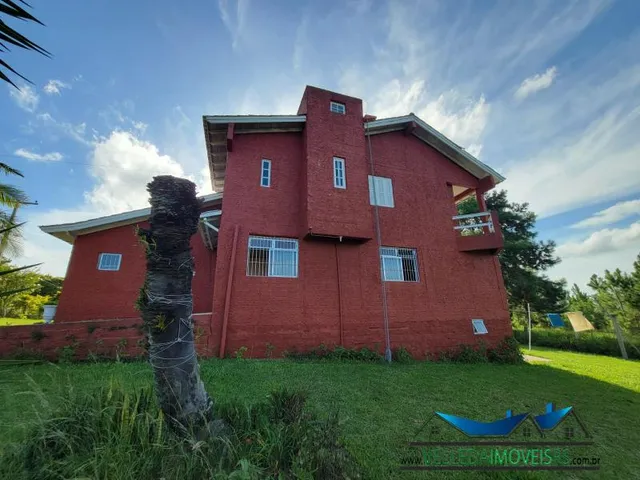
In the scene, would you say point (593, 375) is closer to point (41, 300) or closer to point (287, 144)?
point (287, 144)

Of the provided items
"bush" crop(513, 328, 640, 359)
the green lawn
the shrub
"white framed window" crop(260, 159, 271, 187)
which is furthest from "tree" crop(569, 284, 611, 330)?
"white framed window" crop(260, 159, 271, 187)

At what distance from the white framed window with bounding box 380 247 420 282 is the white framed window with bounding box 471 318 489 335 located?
2718 millimetres

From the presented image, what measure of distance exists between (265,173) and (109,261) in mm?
6599

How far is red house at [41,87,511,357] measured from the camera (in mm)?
8289

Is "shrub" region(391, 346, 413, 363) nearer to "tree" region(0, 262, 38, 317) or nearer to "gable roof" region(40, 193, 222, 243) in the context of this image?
"gable roof" region(40, 193, 222, 243)

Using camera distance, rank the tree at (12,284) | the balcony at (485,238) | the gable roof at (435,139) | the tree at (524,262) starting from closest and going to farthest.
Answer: the tree at (12,284), the balcony at (485,238), the gable roof at (435,139), the tree at (524,262)

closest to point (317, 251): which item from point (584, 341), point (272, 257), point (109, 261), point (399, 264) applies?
point (272, 257)

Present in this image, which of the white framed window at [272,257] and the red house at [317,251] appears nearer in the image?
the red house at [317,251]

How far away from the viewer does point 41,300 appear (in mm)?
17547

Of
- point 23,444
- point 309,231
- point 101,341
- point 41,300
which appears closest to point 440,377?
point 309,231

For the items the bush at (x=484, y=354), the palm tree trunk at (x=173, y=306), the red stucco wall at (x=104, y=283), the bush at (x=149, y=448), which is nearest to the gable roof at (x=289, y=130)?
the red stucco wall at (x=104, y=283)

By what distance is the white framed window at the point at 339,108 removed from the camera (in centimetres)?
1031

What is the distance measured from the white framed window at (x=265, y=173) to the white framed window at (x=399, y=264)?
4767 mm

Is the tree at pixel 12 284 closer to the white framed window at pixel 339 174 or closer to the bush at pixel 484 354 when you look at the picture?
the white framed window at pixel 339 174
